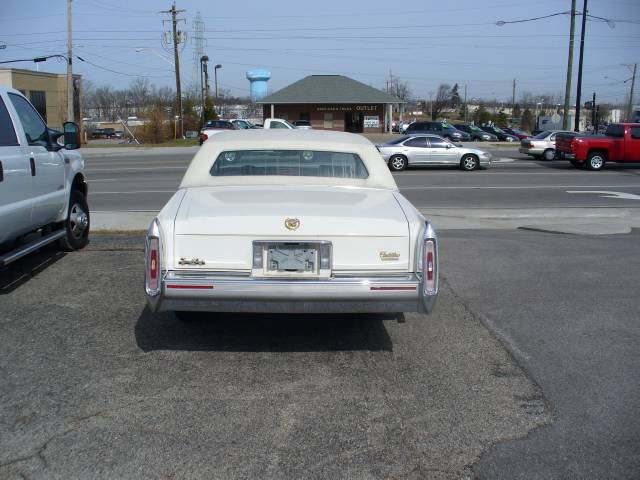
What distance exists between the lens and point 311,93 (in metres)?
63.5

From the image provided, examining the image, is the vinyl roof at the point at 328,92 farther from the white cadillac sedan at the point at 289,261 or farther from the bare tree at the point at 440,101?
the white cadillac sedan at the point at 289,261

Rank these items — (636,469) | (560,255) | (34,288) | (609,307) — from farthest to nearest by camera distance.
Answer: (560,255), (34,288), (609,307), (636,469)

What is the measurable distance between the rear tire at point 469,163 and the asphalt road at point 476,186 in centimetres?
42

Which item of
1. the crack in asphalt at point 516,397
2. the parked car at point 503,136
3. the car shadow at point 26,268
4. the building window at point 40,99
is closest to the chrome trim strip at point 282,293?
the crack in asphalt at point 516,397

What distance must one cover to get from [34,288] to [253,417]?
3862mm

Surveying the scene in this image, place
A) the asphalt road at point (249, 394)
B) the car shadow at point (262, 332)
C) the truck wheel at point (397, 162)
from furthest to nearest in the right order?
the truck wheel at point (397, 162) → the car shadow at point (262, 332) → the asphalt road at point (249, 394)

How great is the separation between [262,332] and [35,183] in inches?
124

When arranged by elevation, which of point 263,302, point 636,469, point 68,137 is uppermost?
point 68,137

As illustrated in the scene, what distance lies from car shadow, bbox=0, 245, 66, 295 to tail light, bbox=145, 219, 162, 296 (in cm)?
286

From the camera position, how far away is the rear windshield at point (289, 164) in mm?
6055

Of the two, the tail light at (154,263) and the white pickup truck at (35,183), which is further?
the white pickup truck at (35,183)

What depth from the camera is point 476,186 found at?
19.2m

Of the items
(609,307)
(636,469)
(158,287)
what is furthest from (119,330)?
(609,307)

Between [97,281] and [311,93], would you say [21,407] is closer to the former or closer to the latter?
[97,281]
